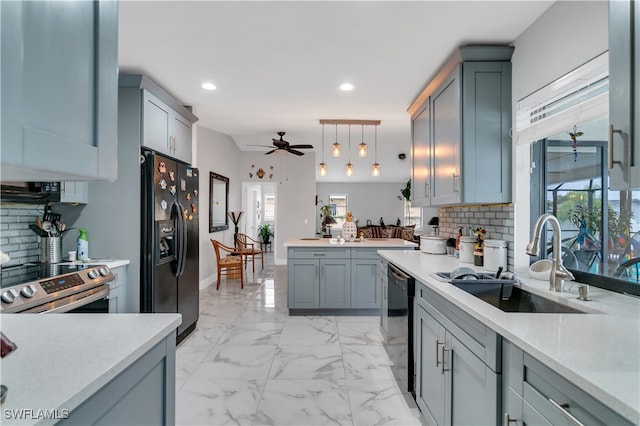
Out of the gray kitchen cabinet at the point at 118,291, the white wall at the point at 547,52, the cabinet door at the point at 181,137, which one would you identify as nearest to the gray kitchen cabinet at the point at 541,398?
the white wall at the point at 547,52

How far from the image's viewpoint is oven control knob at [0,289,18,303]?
1594mm

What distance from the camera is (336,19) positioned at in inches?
81.0

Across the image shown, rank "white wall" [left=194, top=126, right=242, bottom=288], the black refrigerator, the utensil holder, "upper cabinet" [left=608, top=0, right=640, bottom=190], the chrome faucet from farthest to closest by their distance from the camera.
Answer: "white wall" [left=194, top=126, right=242, bottom=288], the black refrigerator, the utensil holder, the chrome faucet, "upper cabinet" [left=608, top=0, right=640, bottom=190]

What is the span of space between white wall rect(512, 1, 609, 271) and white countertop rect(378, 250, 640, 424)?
0.70 m

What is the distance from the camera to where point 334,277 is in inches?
157

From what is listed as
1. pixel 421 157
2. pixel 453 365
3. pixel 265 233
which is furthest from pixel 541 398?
pixel 265 233

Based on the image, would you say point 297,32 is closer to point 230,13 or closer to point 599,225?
point 230,13

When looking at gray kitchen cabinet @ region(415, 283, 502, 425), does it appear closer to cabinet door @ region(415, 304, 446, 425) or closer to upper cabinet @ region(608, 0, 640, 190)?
cabinet door @ region(415, 304, 446, 425)

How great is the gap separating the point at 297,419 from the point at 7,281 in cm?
191

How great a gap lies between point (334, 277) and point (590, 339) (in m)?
3.10

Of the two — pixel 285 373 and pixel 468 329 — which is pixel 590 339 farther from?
pixel 285 373

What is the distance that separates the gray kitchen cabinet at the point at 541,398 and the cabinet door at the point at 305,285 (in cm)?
293

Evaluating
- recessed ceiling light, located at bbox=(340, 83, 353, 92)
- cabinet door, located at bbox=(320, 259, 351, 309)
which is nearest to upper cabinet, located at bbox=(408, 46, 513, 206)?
recessed ceiling light, located at bbox=(340, 83, 353, 92)

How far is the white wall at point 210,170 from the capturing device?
5.27 metres
